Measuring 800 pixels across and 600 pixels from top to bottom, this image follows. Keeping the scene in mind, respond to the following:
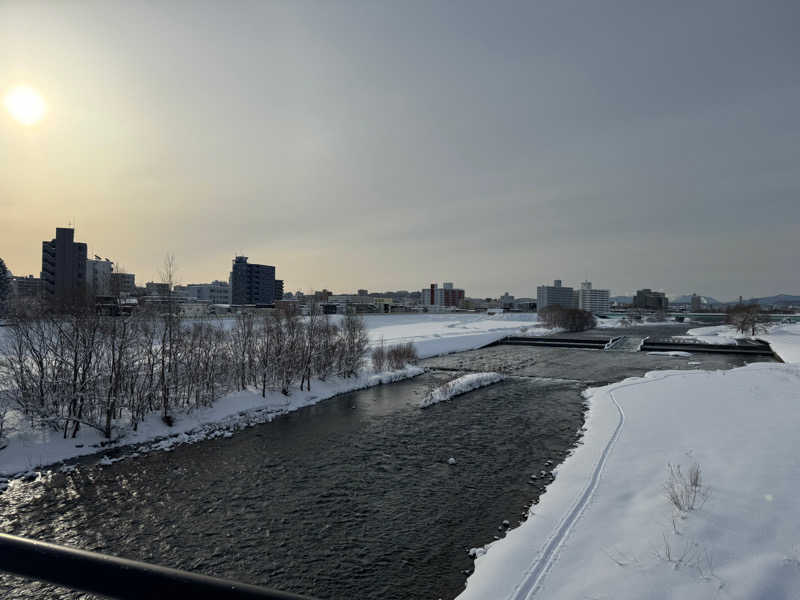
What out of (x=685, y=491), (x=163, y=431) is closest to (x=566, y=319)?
(x=163, y=431)

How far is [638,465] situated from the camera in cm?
1476

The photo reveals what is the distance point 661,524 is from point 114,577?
39.1 feet

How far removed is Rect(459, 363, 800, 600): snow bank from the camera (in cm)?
787

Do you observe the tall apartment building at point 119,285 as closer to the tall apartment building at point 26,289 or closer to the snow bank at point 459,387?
the tall apartment building at point 26,289

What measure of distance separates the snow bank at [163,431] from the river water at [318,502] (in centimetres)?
149

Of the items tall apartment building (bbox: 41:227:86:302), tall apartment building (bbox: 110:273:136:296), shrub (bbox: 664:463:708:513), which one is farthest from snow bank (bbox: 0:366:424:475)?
tall apartment building (bbox: 41:227:86:302)

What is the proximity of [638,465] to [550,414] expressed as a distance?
1004cm

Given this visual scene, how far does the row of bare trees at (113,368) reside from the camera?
18875mm

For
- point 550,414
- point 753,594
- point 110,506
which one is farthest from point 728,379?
point 110,506

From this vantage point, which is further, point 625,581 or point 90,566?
point 625,581

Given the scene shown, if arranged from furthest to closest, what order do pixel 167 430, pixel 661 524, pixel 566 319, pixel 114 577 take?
pixel 566 319
pixel 167 430
pixel 661 524
pixel 114 577

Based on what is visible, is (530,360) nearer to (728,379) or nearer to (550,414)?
(728,379)

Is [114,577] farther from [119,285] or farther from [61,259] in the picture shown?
[61,259]

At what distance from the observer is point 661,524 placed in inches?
405
